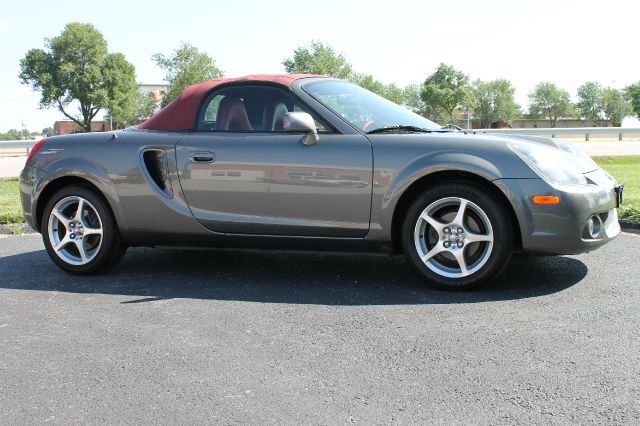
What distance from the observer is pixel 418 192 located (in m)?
4.46

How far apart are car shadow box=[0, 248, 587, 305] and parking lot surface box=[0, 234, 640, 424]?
0.08ft

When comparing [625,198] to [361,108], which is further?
[625,198]

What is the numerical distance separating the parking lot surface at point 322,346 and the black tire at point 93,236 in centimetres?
11

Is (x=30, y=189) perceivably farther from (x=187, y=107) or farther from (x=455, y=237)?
(x=455, y=237)

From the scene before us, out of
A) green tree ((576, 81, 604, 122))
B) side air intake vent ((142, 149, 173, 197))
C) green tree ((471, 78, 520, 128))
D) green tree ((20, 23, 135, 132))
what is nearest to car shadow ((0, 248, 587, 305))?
side air intake vent ((142, 149, 173, 197))

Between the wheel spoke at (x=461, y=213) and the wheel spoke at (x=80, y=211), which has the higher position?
the wheel spoke at (x=461, y=213)

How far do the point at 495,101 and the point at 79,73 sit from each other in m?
85.6

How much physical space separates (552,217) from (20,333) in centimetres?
324

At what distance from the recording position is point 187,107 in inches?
201

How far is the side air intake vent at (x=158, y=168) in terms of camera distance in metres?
4.95

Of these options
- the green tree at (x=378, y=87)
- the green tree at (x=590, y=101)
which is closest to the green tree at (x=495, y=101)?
the green tree at (x=590, y=101)

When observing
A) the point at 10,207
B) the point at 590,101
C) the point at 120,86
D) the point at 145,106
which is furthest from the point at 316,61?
the point at 590,101

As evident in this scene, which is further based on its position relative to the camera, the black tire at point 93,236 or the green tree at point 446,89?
the green tree at point 446,89

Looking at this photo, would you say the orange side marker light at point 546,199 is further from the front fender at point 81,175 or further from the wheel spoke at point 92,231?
the wheel spoke at point 92,231
